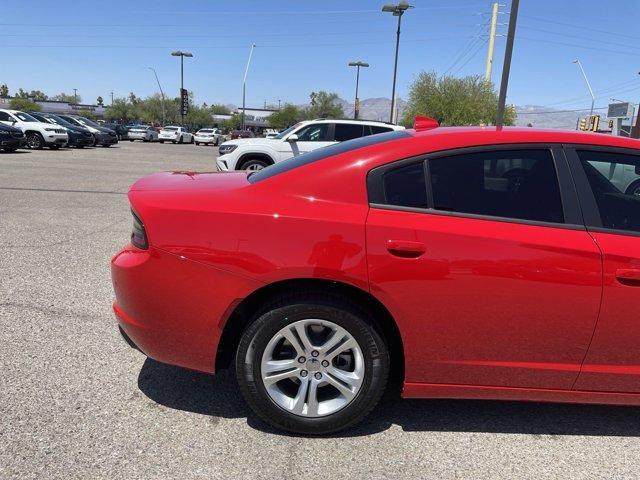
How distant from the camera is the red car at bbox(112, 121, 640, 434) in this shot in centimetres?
250

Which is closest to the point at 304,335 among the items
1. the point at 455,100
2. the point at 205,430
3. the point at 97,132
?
the point at 205,430

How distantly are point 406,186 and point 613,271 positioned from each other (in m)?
1.08

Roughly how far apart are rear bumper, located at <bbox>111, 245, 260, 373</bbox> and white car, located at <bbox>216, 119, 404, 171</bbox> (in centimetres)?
877

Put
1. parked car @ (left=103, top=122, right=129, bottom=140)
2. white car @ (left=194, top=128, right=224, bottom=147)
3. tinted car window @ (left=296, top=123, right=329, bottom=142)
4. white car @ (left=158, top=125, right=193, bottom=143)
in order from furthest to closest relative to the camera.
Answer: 1. white car @ (left=194, top=128, right=224, bottom=147)
2. white car @ (left=158, top=125, right=193, bottom=143)
3. parked car @ (left=103, top=122, right=129, bottom=140)
4. tinted car window @ (left=296, top=123, right=329, bottom=142)

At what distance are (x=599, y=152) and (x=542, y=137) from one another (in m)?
0.31

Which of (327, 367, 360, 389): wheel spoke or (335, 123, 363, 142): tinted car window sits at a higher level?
(335, 123, 363, 142): tinted car window

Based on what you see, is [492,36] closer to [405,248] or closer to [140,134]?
[140,134]

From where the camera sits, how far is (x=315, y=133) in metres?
11.8

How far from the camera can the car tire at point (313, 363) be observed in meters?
2.57

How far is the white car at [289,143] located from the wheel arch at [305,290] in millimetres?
8858

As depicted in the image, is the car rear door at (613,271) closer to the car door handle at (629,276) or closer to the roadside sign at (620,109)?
the car door handle at (629,276)

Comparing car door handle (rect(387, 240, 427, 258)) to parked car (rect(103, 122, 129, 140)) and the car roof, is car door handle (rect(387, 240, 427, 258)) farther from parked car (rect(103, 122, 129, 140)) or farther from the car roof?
parked car (rect(103, 122, 129, 140))

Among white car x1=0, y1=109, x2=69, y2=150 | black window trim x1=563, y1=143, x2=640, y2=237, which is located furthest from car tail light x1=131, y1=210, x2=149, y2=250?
white car x1=0, y1=109, x2=69, y2=150

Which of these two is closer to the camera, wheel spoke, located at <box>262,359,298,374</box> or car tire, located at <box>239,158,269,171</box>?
wheel spoke, located at <box>262,359,298,374</box>
